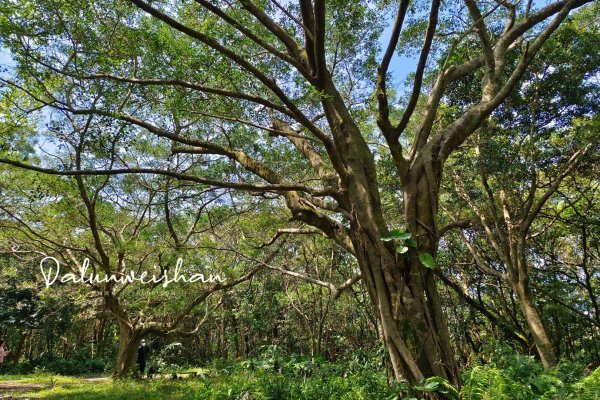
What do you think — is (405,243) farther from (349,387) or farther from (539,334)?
(539,334)

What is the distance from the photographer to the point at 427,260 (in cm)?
393

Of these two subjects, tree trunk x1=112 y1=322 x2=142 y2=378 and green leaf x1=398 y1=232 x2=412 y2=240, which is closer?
green leaf x1=398 y1=232 x2=412 y2=240

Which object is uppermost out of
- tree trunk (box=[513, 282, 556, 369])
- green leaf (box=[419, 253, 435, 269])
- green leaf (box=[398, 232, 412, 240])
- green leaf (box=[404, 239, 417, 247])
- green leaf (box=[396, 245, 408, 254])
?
green leaf (box=[398, 232, 412, 240])

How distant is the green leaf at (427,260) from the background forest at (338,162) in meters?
0.02

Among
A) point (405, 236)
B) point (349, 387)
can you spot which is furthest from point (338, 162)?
point (349, 387)

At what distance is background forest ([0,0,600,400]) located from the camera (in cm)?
409

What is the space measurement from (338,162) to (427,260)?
1336 mm

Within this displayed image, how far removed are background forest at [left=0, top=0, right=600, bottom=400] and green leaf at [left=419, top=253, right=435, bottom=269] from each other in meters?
0.02

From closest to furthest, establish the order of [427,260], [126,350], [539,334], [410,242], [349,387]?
[427,260] < [410,242] < [349,387] < [539,334] < [126,350]

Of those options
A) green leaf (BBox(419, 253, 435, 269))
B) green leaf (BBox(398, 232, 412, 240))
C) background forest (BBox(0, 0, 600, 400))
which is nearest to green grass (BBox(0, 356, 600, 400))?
background forest (BBox(0, 0, 600, 400))

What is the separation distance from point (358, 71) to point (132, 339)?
29.0 ft

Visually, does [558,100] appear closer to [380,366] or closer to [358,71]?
[358,71]

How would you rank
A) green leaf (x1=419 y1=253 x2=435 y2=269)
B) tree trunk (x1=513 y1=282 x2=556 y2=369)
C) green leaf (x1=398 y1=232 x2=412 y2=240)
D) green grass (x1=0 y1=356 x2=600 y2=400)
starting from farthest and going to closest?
tree trunk (x1=513 y1=282 x2=556 y2=369) → green leaf (x1=398 y1=232 x2=412 y2=240) → green leaf (x1=419 y1=253 x2=435 y2=269) → green grass (x1=0 y1=356 x2=600 y2=400)

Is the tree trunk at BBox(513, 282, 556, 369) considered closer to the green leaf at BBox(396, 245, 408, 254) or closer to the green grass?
the green grass
